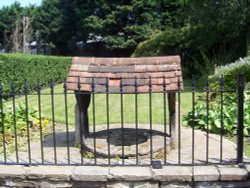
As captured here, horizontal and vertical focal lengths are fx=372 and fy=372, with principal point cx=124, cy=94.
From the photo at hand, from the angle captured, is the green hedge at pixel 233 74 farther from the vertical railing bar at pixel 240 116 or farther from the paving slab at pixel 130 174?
the paving slab at pixel 130 174

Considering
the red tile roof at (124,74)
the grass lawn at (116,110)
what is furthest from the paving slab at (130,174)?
the grass lawn at (116,110)

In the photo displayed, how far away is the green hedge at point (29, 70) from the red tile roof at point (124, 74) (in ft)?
14.3

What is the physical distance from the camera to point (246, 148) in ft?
18.9

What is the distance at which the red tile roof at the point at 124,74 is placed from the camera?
5.00m

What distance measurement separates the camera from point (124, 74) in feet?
17.1

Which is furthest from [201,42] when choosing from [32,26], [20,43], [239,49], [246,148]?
[32,26]

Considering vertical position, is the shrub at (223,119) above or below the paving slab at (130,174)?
above

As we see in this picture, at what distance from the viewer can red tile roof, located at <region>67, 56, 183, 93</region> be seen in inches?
197

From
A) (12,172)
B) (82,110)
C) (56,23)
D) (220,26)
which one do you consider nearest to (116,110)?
(82,110)

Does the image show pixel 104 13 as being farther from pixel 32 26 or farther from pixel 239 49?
pixel 239 49

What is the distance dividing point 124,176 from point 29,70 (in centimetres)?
1202

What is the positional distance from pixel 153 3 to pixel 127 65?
993 inches

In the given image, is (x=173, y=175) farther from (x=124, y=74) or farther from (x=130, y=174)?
(x=124, y=74)

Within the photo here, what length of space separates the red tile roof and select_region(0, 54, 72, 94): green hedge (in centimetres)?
436
